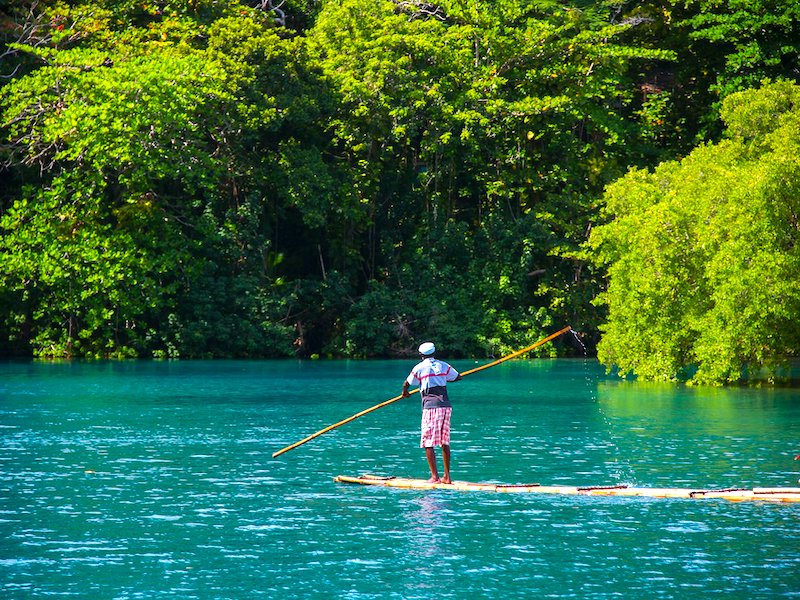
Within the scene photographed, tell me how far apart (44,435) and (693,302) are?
1892 cm

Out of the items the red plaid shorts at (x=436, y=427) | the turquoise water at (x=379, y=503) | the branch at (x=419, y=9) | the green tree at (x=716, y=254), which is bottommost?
the turquoise water at (x=379, y=503)

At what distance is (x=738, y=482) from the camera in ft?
63.6

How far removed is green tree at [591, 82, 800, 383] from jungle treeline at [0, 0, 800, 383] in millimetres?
2323

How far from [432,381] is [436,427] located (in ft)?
2.08

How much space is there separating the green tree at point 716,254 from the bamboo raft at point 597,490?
17.4m

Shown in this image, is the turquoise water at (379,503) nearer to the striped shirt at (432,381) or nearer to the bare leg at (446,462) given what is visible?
the bare leg at (446,462)

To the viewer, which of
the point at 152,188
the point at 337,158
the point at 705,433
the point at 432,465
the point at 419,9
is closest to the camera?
the point at 432,465

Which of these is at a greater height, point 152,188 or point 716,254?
point 152,188

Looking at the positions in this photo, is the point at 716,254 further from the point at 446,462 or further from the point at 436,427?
the point at 436,427

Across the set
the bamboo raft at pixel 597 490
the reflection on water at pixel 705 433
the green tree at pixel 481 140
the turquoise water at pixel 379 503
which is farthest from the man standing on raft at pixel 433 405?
the green tree at pixel 481 140

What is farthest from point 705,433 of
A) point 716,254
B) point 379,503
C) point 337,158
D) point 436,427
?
point 337,158

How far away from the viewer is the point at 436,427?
1895cm

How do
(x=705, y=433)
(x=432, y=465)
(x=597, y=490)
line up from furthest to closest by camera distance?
1. (x=705, y=433)
2. (x=432, y=465)
3. (x=597, y=490)

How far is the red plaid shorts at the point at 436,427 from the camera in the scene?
18953mm
